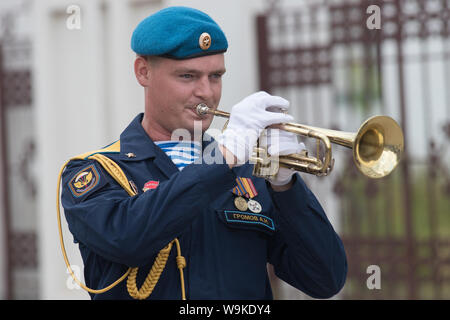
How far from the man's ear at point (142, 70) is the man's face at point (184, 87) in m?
0.04

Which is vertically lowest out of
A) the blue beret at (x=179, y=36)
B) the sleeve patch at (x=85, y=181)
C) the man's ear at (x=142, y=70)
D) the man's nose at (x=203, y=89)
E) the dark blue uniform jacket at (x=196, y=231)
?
the dark blue uniform jacket at (x=196, y=231)

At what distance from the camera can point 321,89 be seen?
4934 millimetres

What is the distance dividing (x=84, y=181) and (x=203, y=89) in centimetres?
50

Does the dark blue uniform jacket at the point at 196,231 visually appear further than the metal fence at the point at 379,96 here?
No

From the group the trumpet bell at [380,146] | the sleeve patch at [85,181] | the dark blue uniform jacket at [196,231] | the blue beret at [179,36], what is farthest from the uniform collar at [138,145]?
the trumpet bell at [380,146]

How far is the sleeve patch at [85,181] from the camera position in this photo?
2.09 metres

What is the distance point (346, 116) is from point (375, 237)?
933 millimetres

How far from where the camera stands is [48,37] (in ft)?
16.6

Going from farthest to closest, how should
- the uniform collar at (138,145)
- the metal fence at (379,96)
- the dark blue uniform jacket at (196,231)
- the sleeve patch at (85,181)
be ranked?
the metal fence at (379,96) < the uniform collar at (138,145) < the sleeve patch at (85,181) < the dark blue uniform jacket at (196,231)

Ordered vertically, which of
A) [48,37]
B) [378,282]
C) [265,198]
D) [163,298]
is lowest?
[378,282]

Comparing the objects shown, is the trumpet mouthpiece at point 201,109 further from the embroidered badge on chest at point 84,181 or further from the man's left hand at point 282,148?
the embroidered badge on chest at point 84,181

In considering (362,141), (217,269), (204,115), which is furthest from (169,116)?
(362,141)

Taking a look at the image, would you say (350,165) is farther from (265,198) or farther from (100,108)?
(265,198)

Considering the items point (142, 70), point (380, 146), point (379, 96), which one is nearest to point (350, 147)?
point (380, 146)
